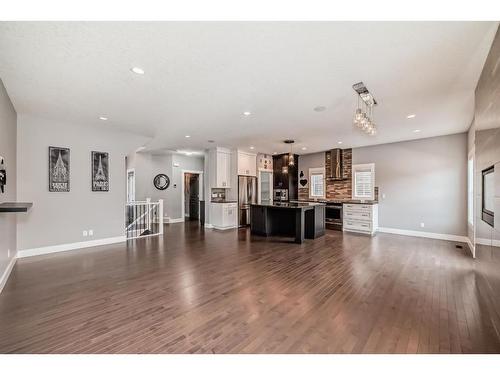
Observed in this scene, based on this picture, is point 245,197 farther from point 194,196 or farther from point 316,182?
point 194,196

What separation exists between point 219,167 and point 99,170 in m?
3.53

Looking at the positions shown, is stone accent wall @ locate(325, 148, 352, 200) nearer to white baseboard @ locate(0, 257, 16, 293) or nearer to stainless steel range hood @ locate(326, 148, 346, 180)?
stainless steel range hood @ locate(326, 148, 346, 180)

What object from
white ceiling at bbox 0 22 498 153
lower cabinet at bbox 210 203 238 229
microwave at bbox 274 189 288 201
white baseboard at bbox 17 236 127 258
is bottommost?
white baseboard at bbox 17 236 127 258

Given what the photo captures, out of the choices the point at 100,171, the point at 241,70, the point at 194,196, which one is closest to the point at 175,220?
the point at 194,196

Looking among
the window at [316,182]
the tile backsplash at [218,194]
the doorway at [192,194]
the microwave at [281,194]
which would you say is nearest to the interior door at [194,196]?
the doorway at [192,194]

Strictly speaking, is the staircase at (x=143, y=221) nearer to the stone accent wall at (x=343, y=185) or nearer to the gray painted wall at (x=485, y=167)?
the stone accent wall at (x=343, y=185)

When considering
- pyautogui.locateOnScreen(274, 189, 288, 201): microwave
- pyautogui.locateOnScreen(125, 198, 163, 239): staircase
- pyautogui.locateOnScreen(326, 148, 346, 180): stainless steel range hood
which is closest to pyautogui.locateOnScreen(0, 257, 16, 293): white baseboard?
pyautogui.locateOnScreen(125, 198, 163, 239): staircase

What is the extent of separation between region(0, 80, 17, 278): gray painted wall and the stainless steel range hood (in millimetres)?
7836

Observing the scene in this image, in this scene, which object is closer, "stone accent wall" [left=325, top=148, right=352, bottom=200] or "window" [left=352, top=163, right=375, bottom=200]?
"window" [left=352, top=163, right=375, bottom=200]

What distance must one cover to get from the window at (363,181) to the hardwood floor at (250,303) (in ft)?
10.1

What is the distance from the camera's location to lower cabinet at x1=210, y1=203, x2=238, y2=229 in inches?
297

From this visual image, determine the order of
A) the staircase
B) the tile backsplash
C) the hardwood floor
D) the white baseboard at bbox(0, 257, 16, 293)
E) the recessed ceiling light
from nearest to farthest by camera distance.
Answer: the hardwood floor < the recessed ceiling light < the white baseboard at bbox(0, 257, 16, 293) < the staircase < the tile backsplash

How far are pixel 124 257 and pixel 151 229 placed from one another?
2.85m
